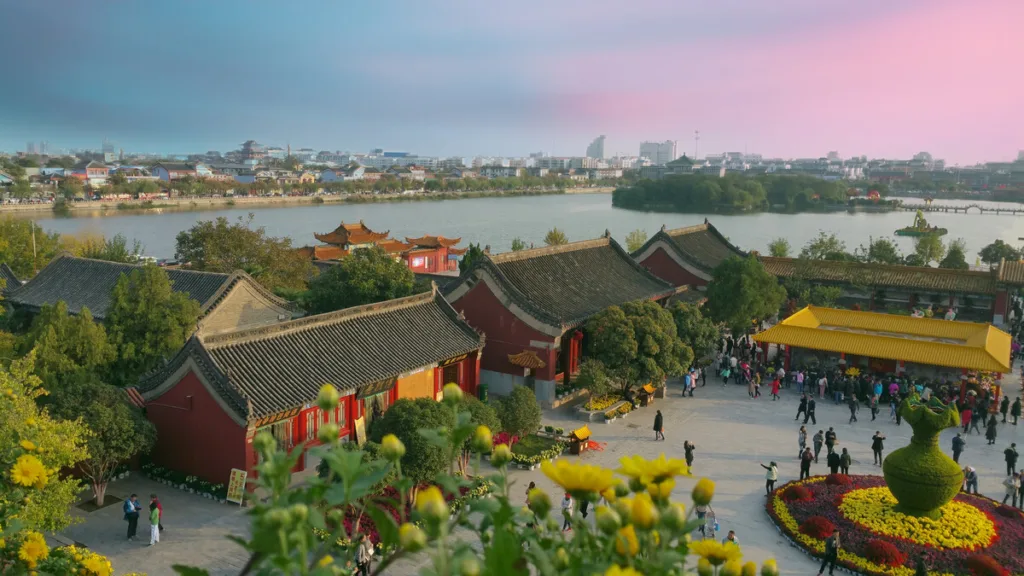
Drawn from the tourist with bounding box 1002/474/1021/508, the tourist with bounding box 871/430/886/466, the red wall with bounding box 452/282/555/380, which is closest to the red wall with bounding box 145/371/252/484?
the red wall with bounding box 452/282/555/380

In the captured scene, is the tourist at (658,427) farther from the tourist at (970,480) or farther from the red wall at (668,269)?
the red wall at (668,269)

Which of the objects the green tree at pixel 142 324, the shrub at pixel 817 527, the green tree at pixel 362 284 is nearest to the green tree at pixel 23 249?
the green tree at pixel 362 284

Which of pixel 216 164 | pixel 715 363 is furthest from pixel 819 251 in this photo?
pixel 216 164

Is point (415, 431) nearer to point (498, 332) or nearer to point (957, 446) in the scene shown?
point (498, 332)

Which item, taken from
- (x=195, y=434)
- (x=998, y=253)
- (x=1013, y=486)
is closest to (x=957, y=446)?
(x=1013, y=486)

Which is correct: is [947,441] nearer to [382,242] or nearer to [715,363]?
[715,363]

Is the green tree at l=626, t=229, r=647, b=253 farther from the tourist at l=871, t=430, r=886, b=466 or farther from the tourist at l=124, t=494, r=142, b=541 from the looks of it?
the tourist at l=124, t=494, r=142, b=541
